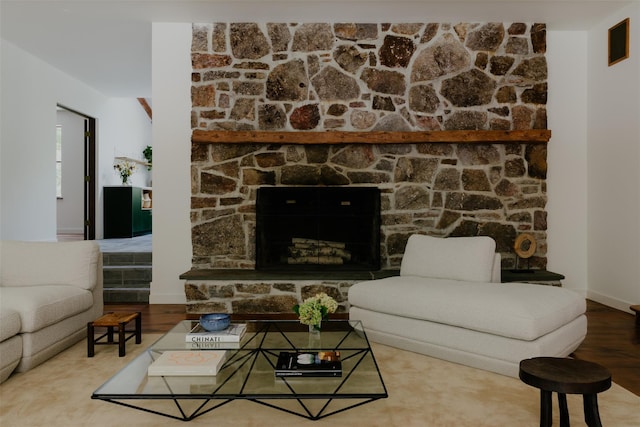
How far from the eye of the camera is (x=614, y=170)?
4480 mm

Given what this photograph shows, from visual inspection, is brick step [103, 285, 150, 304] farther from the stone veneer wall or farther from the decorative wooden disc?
the decorative wooden disc

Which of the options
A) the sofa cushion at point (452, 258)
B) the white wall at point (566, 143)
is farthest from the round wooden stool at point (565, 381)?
the white wall at point (566, 143)

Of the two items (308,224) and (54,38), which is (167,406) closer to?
(308,224)

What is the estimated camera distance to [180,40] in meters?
4.76

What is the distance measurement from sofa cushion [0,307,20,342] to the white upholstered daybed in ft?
6.92

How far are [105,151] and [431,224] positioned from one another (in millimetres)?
6061

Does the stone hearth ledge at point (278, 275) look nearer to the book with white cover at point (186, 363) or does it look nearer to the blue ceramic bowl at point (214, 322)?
the blue ceramic bowl at point (214, 322)

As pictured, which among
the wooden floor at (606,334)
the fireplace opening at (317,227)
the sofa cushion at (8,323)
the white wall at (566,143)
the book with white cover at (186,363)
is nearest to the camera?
the book with white cover at (186,363)

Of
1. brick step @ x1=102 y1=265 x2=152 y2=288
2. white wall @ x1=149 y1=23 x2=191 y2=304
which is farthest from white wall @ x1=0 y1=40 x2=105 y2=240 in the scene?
white wall @ x1=149 y1=23 x2=191 y2=304

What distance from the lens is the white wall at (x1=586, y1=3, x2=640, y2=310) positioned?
4.22 metres

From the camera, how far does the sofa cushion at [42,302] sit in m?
2.66

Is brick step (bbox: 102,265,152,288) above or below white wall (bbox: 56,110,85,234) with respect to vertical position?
below

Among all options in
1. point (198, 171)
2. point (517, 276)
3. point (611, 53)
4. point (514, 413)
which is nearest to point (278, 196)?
point (198, 171)

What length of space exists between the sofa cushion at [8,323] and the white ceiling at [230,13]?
9.89 ft
